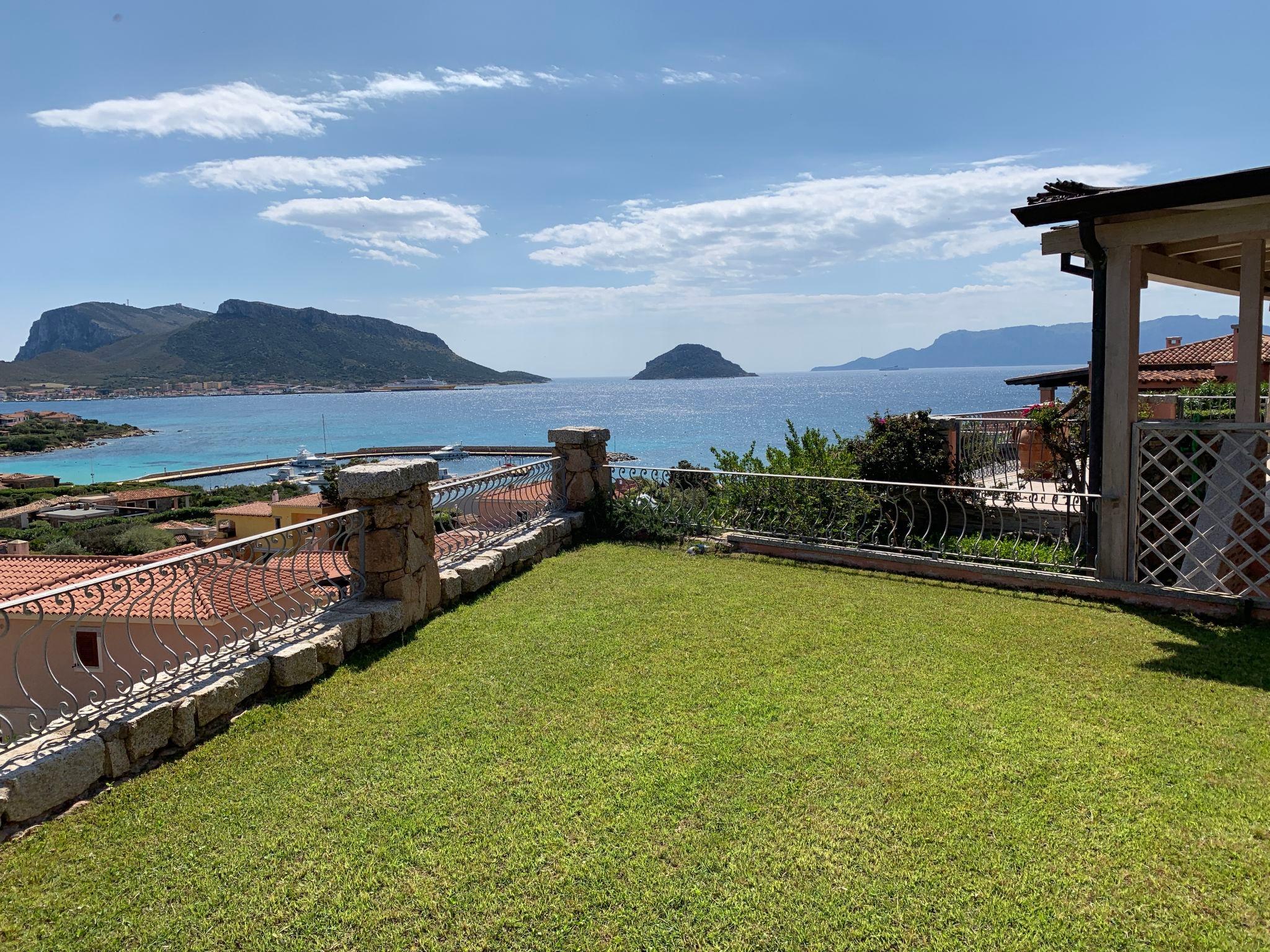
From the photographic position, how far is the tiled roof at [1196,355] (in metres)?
16.1

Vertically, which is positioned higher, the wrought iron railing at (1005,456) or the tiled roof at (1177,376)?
the tiled roof at (1177,376)

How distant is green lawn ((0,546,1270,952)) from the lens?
272cm

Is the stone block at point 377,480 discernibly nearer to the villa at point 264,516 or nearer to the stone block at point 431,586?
the stone block at point 431,586

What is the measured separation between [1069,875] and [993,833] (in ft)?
1.06

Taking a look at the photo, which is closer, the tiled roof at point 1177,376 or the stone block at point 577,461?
the stone block at point 577,461

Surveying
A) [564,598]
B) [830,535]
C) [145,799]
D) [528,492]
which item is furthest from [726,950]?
[528,492]

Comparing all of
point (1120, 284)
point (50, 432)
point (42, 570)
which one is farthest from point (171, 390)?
point (1120, 284)

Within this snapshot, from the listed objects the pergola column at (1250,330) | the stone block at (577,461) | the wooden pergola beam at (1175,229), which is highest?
the wooden pergola beam at (1175,229)

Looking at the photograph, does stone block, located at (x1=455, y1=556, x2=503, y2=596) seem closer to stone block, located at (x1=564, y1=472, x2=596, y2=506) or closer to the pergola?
stone block, located at (x1=564, y1=472, x2=596, y2=506)

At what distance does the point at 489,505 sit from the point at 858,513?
432 cm

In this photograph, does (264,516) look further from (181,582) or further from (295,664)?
(181,582)

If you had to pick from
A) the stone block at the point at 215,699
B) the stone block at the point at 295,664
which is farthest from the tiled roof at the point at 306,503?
the stone block at the point at 215,699

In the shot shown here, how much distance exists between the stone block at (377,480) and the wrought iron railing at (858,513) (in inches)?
160

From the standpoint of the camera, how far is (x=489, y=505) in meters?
8.69
